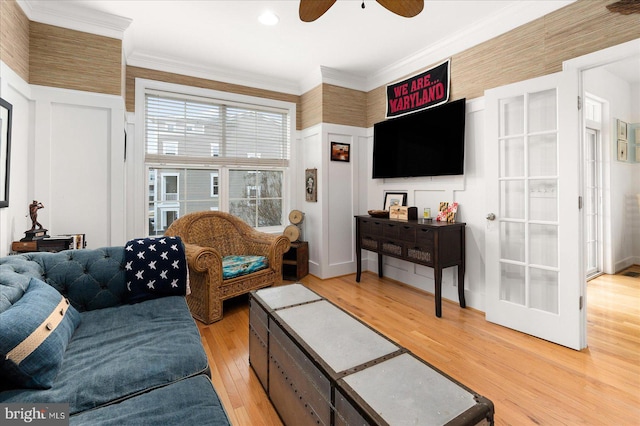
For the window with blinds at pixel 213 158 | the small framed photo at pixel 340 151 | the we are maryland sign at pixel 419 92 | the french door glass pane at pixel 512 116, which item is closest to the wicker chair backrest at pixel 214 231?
the window with blinds at pixel 213 158

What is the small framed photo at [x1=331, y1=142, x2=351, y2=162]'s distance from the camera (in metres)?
4.20

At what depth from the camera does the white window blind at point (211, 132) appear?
3705 mm

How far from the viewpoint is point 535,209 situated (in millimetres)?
2504

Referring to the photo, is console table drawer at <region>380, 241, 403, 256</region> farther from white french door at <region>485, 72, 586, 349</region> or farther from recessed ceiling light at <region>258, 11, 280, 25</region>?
recessed ceiling light at <region>258, 11, 280, 25</region>

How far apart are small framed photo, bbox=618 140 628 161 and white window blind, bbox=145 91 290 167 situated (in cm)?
486

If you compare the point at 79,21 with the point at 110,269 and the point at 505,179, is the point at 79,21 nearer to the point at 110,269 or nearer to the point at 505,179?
the point at 110,269

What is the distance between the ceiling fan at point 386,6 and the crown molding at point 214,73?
7.97ft

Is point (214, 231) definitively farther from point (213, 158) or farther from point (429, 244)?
point (429, 244)

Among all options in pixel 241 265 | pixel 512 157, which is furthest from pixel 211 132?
pixel 512 157

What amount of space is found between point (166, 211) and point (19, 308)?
2683 millimetres

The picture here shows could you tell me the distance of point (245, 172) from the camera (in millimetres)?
4305

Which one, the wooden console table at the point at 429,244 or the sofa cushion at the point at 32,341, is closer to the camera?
the sofa cushion at the point at 32,341

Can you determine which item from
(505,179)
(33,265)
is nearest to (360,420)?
(33,265)

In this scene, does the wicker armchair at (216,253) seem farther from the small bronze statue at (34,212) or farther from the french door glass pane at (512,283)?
the french door glass pane at (512,283)
